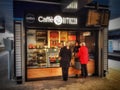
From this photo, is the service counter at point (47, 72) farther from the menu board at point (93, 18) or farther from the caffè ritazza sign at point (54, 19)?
the caffè ritazza sign at point (54, 19)

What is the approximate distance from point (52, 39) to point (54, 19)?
59.4 inches

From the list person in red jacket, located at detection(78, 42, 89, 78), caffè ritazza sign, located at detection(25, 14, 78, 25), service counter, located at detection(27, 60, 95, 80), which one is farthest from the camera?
person in red jacket, located at detection(78, 42, 89, 78)

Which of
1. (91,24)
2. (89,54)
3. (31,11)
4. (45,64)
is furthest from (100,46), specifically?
(31,11)

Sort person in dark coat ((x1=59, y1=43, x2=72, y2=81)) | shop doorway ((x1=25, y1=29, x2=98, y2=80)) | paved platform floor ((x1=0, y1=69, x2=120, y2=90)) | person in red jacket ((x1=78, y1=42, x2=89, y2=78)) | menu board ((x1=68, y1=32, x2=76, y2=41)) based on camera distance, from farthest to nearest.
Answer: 1. menu board ((x1=68, y1=32, x2=76, y2=41))
2. shop doorway ((x1=25, y1=29, x2=98, y2=80))
3. person in red jacket ((x1=78, y1=42, x2=89, y2=78))
4. person in dark coat ((x1=59, y1=43, x2=72, y2=81))
5. paved platform floor ((x1=0, y1=69, x2=120, y2=90))

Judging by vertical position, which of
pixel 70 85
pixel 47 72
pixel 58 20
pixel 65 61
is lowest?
pixel 70 85

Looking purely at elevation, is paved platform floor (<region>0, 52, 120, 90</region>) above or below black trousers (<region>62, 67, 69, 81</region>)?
below

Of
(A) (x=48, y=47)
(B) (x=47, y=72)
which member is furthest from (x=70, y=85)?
(A) (x=48, y=47)

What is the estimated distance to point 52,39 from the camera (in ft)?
33.9

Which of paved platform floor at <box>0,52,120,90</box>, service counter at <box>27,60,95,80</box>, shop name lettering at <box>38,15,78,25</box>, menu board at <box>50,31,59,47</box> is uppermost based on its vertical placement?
shop name lettering at <box>38,15,78,25</box>

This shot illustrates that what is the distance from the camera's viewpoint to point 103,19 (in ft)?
32.4

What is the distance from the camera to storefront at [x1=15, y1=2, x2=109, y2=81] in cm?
901

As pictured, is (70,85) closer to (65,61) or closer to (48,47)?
(65,61)

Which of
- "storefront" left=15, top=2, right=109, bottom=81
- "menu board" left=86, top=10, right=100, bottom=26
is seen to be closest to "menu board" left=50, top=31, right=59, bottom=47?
"storefront" left=15, top=2, right=109, bottom=81

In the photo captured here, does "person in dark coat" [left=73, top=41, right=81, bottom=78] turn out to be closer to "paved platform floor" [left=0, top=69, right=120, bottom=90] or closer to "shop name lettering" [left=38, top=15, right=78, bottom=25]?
"paved platform floor" [left=0, top=69, right=120, bottom=90]
